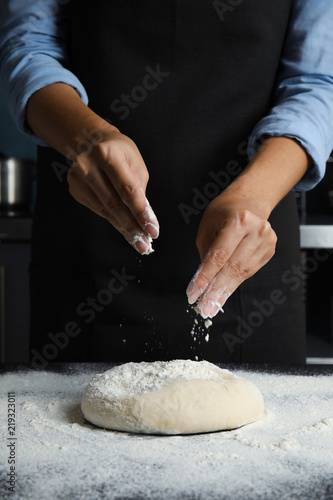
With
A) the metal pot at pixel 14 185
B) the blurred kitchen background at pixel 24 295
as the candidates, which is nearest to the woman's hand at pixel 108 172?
the blurred kitchen background at pixel 24 295

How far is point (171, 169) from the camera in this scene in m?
1.15

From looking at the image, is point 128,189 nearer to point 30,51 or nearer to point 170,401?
point 170,401

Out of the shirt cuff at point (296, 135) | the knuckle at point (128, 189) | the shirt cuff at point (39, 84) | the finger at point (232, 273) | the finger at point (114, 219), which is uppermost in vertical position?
the shirt cuff at point (39, 84)

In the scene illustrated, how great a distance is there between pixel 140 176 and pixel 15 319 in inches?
46.8

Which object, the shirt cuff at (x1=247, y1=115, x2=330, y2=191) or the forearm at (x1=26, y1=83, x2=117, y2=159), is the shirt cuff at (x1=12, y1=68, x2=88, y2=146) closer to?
the forearm at (x1=26, y1=83, x2=117, y2=159)

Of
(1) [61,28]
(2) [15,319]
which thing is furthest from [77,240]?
(2) [15,319]

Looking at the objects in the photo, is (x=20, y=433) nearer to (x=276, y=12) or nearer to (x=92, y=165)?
(x=92, y=165)

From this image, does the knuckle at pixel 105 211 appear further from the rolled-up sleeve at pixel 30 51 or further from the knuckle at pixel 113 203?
the rolled-up sleeve at pixel 30 51

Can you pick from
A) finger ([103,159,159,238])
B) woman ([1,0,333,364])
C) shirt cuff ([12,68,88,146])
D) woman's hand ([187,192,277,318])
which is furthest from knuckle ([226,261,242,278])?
shirt cuff ([12,68,88,146])

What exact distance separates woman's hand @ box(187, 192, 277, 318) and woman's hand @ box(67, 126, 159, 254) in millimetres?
85

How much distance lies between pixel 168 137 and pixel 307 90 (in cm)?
26

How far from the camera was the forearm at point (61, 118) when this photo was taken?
96 centimetres

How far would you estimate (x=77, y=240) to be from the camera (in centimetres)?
117

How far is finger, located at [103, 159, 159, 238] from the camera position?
864mm
